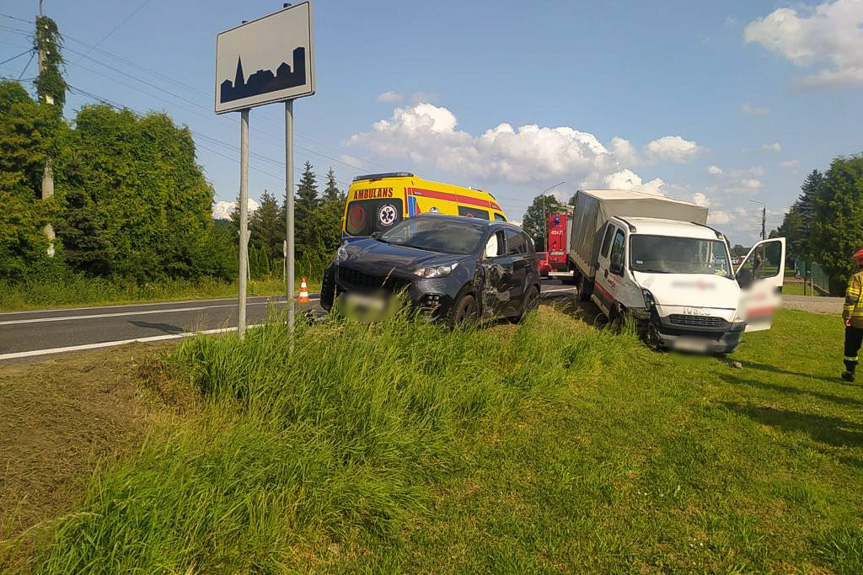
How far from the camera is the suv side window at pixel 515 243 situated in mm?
8693

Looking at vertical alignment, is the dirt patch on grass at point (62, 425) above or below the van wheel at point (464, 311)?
below

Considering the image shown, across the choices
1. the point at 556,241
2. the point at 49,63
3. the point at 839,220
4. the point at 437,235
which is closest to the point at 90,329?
the point at 437,235

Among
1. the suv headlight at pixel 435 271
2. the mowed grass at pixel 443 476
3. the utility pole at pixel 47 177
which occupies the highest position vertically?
the utility pole at pixel 47 177

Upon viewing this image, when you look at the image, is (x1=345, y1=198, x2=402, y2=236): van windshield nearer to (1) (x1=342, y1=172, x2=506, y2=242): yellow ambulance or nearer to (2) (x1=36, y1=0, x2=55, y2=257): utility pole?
(1) (x1=342, y1=172, x2=506, y2=242): yellow ambulance

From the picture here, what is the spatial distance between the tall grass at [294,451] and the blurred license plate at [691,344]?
13.6ft

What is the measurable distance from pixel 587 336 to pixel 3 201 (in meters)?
18.0

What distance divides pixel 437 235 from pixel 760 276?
19.9ft

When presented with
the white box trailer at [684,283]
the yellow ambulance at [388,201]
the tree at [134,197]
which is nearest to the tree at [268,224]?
the tree at [134,197]

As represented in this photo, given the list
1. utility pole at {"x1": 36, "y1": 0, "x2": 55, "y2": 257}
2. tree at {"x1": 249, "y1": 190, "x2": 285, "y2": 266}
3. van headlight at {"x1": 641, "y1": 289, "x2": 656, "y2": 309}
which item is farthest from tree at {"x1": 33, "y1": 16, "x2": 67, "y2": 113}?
tree at {"x1": 249, "y1": 190, "x2": 285, "y2": 266}

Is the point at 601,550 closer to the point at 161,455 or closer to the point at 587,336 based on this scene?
the point at 161,455

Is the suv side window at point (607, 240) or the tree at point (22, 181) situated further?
the tree at point (22, 181)

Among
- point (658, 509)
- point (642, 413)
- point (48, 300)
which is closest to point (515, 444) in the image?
point (658, 509)

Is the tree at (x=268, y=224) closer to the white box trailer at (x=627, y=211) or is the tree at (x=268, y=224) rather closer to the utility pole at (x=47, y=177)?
the utility pole at (x=47, y=177)

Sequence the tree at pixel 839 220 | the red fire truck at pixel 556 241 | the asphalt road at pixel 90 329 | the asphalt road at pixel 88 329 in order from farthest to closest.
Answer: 1. the tree at pixel 839 220
2. the red fire truck at pixel 556 241
3. the asphalt road at pixel 88 329
4. the asphalt road at pixel 90 329
